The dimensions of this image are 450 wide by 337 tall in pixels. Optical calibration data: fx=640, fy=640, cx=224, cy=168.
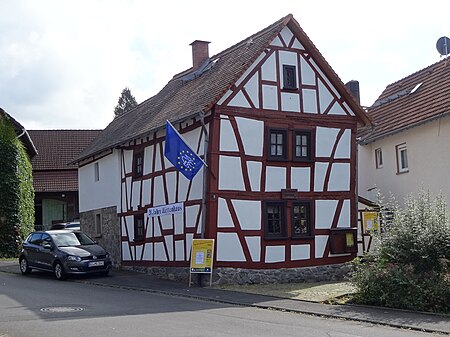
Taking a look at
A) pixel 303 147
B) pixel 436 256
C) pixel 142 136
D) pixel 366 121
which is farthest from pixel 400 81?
pixel 436 256

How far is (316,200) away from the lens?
70.9 ft

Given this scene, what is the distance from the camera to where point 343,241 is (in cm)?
2194

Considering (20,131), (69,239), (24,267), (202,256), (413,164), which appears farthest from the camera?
(20,131)

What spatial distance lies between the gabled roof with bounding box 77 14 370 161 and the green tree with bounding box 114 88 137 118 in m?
61.5

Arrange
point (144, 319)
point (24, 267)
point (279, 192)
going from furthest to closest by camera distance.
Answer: point (24, 267) → point (279, 192) → point (144, 319)

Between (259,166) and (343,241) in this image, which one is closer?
(259,166)

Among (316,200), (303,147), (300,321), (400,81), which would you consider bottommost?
(300,321)

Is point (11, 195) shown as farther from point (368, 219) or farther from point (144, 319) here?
point (144, 319)

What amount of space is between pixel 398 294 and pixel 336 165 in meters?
8.10

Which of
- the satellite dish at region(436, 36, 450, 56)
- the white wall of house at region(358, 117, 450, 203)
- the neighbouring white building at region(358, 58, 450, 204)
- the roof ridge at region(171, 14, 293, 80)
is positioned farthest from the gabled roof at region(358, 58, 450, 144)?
the roof ridge at region(171, 14, 293, 80)

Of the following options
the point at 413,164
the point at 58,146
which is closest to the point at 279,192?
the point at 413,164

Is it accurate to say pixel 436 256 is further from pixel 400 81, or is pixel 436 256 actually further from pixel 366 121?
pixel 400 81

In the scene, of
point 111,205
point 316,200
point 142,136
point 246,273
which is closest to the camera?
point 246,273

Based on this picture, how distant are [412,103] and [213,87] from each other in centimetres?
997
